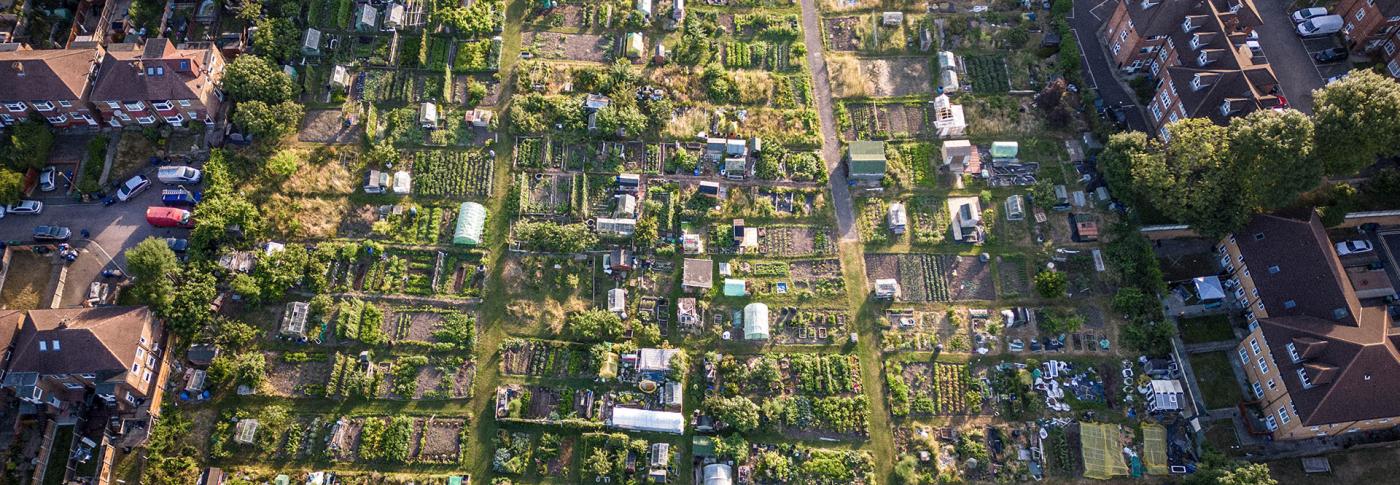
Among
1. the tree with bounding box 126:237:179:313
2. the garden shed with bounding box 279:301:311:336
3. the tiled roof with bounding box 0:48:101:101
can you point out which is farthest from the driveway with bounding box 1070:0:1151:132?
the tiled roof with bounding box 0:48:101:101

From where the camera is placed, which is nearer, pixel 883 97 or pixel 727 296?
pixel 727 296

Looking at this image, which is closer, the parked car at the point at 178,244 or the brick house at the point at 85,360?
the brick house at the point at 85,360

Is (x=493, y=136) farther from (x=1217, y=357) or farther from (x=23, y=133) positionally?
(x=1217, y=357)

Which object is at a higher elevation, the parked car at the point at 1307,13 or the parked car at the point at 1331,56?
the parked car at the point at 1307,13

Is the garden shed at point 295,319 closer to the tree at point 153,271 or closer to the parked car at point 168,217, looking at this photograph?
the tree at point 153,271

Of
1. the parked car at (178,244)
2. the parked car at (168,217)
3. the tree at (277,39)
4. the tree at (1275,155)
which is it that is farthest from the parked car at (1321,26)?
the parked car at (178,244)

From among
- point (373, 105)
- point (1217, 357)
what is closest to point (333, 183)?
point (373, 105)

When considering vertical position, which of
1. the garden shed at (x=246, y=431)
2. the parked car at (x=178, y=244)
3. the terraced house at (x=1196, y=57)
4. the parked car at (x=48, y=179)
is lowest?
the garden shed at (x=246, y=431)

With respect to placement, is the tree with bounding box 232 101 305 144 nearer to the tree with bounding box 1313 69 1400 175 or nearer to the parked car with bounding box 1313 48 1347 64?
the tree with bounding box 1313 69 1400 175
